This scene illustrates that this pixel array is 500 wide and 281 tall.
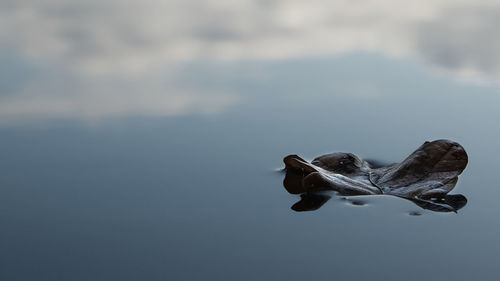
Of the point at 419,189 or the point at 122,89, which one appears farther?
the point at 122,89

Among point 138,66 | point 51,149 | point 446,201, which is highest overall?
point 138,66

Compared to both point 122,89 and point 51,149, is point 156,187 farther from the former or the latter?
point 122,89

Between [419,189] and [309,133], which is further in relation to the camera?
[309,133]

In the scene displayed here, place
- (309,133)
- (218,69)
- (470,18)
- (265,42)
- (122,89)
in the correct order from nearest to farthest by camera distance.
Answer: (309,133), (122,89), (218,69), (265,42), (470,18)

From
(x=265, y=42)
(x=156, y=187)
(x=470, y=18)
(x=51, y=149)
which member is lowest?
(x=156, y=187)

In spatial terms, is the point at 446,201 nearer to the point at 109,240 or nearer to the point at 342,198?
the point at 342,198

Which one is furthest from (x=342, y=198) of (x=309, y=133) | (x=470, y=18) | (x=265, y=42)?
(x=470, y=18)

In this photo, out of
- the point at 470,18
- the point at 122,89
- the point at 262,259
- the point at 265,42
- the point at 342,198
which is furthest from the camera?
the point at 470,18

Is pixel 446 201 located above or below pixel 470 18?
below

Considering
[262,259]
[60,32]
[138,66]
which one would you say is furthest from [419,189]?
[60,32]
